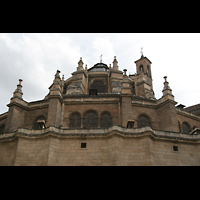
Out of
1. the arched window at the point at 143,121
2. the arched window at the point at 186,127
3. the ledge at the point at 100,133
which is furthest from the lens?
the arched window at the point at 186,127

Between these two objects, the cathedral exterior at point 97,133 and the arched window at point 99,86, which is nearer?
the cathedral exterior at point 97,133

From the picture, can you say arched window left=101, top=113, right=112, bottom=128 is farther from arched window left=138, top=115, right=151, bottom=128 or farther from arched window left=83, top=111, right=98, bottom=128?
arched window left=138, top=115, right=151, bottom=128

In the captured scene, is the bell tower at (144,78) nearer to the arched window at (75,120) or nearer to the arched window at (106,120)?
the arched window at (106,120)

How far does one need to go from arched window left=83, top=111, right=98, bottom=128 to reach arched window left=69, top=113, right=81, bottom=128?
659 mm

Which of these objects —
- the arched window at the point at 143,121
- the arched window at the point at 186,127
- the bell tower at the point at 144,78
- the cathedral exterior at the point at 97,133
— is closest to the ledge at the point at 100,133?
the cathedral exterior at the point at 97,133

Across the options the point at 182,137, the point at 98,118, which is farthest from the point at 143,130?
the point at 98,118

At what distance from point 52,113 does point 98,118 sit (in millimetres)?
5004

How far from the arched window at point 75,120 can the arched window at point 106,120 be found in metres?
2.54

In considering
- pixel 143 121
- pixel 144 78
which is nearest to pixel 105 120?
pixel 143 121

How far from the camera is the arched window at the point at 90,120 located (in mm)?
26031

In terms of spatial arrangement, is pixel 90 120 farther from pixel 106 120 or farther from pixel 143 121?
pixel 143 121

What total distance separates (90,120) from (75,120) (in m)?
1.65

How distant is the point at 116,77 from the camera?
120 ft
